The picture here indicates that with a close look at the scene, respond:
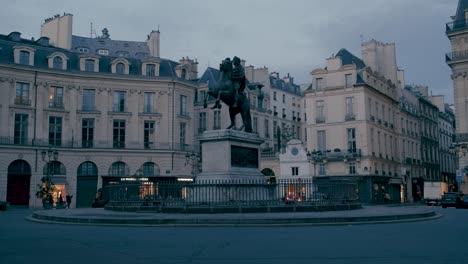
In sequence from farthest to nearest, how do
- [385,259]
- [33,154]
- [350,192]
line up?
[33,154] → [350,192] → [385,259]

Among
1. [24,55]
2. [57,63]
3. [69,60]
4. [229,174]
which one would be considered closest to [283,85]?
[69,60]

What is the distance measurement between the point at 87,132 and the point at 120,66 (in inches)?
337

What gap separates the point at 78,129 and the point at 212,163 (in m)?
36.1

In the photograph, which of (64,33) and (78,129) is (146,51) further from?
(78,129)

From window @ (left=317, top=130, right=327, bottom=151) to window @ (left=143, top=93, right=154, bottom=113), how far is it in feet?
65.5

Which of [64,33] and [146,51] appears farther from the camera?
[146,51]

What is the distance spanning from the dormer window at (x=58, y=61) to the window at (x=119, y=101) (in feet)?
20.1

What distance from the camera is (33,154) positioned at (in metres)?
52.2

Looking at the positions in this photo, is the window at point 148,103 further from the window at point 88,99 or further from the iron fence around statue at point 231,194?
the iron fence around statue at point 231,194

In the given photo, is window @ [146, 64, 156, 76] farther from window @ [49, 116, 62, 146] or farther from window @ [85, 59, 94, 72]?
window @ [49, 116, 62, 146]

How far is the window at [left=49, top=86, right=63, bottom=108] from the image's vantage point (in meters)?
54.5

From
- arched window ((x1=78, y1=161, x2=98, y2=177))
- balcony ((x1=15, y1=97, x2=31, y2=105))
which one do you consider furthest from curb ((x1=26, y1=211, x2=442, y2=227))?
balcony ((x1=15, y1=97, x2=31, y2=105))

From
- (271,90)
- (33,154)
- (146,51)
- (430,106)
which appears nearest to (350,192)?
(33,154)

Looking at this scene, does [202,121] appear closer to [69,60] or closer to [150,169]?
[150,169]
